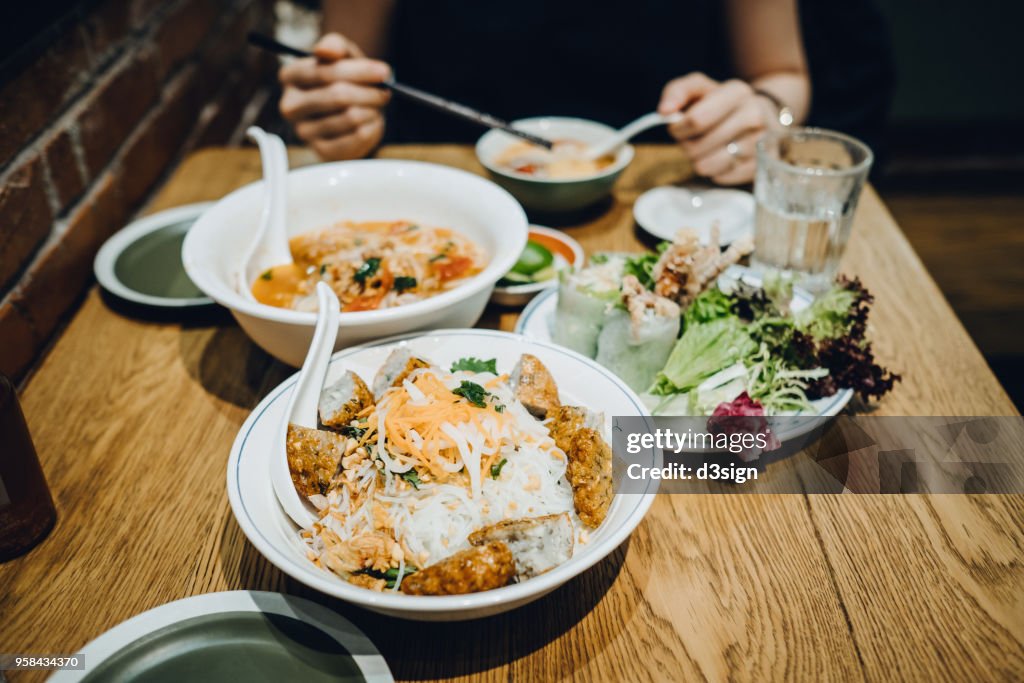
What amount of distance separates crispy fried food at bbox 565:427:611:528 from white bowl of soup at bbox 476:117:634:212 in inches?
40.8

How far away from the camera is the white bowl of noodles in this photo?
→ 840 mm

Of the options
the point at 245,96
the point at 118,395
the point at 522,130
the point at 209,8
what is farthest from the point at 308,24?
the point at 118,395

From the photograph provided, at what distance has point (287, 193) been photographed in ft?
5.41

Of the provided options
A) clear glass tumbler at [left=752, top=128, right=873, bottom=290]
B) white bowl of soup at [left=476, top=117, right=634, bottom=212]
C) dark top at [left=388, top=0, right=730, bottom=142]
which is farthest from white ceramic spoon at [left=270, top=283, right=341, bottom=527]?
dark top at [left=388, top=0, right=730, bottom=142]

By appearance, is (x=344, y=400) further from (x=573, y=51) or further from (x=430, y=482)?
(x=573, y=51)

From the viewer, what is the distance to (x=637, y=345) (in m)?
1.34

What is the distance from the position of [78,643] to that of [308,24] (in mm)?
5025

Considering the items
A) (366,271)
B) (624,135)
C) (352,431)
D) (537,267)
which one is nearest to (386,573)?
(352,431)

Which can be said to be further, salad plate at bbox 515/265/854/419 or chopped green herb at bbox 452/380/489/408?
salad plate at bbox 515/265/854/419

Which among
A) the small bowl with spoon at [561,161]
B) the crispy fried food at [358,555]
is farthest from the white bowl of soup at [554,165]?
the crispy fried food at [358,555]

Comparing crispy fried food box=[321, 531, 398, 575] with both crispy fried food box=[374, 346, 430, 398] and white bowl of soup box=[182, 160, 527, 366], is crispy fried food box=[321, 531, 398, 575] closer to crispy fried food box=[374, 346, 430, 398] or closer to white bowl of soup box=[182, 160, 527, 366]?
crispy fried food box=[374, 346, 430, 398]

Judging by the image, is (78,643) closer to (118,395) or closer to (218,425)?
(218,425)

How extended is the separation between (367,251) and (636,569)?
0.90 metres

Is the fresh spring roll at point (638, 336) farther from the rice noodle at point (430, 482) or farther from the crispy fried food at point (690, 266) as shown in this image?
the rice noodle at point (430, 482)
